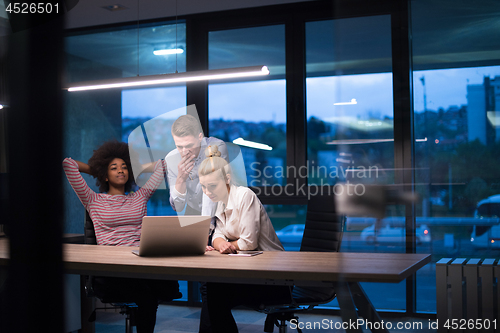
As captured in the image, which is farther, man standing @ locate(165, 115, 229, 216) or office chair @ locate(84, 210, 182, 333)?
man standing @ locate(165, 115, 229, 216)

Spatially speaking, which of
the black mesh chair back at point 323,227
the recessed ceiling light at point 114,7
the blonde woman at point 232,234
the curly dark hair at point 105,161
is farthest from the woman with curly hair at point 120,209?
the recessed ceiling light at point 114,7

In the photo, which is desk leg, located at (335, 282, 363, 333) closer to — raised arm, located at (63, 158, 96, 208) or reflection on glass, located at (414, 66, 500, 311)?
reflection on glass, located at (414, 66, 500, 311)

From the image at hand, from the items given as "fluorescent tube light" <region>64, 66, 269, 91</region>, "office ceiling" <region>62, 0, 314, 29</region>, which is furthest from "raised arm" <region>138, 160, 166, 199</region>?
"office ceiling" <region>62, 0, 314, 29</region>

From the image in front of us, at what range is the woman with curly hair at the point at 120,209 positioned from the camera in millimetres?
2707

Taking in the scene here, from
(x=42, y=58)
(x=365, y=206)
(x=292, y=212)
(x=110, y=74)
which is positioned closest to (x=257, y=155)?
(x=292, y=212)

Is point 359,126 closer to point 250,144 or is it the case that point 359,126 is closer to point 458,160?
point 458,160

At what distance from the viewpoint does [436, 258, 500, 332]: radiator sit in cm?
280

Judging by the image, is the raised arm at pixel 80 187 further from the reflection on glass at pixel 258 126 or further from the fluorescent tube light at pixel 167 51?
the fluorescent tube light at pixel 167 51

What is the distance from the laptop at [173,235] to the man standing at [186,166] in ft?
3.25

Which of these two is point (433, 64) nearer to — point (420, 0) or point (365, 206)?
point (420, 0)

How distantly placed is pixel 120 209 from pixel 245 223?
104 cm

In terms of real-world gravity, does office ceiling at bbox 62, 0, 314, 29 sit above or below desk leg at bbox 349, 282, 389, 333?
above

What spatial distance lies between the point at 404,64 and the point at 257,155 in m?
1.56

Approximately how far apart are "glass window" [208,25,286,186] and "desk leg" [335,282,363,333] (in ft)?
7.81
